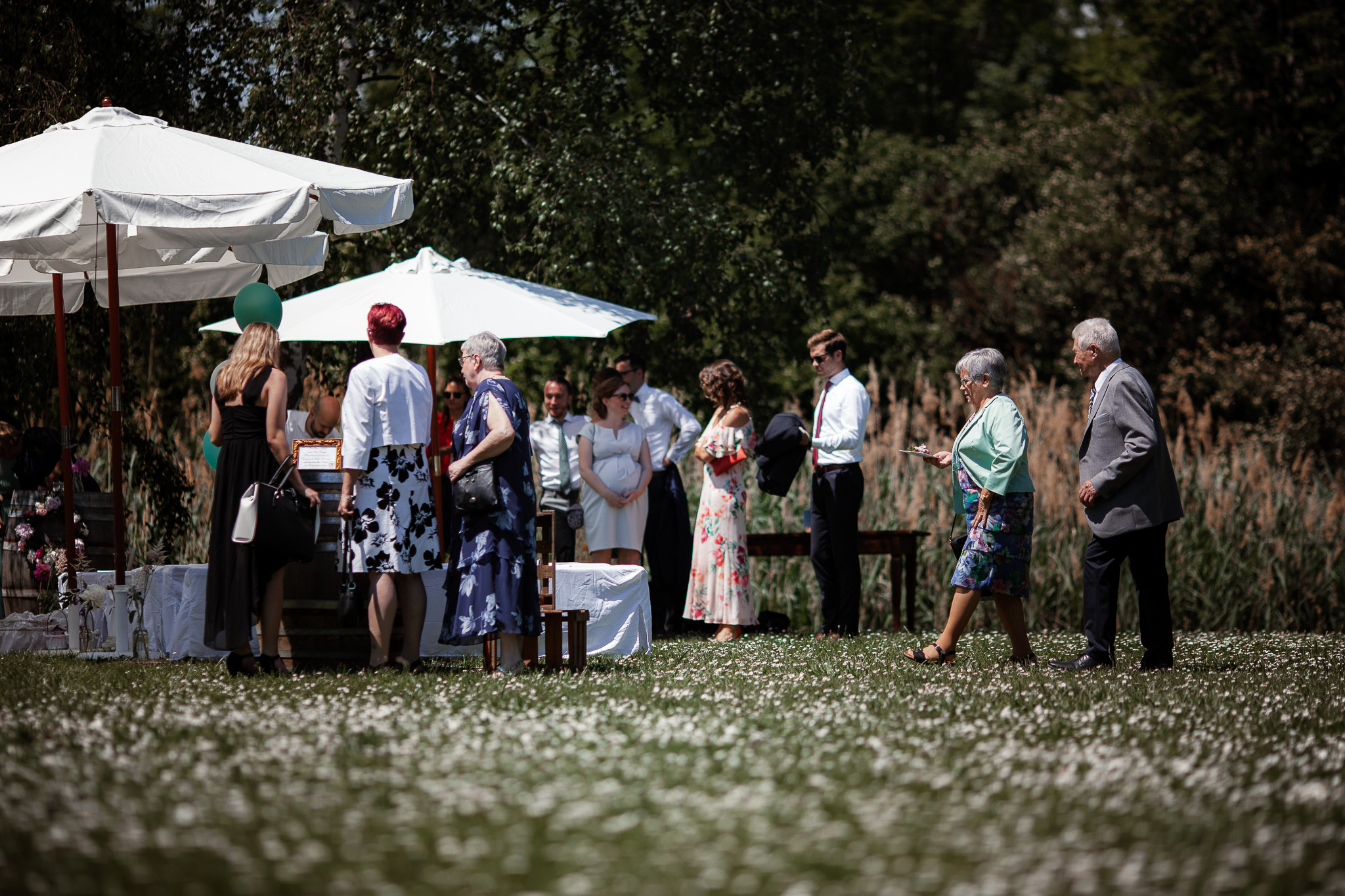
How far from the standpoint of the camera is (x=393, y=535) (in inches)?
261

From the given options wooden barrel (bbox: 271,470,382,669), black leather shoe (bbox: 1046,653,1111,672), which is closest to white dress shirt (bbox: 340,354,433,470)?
wooden barrel (bbox: 271,470,382,669)

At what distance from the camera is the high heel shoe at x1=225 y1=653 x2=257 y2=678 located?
645 cm

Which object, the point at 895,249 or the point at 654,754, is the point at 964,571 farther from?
the point at 895,249

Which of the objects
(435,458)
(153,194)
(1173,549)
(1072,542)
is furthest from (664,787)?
(1173,549)

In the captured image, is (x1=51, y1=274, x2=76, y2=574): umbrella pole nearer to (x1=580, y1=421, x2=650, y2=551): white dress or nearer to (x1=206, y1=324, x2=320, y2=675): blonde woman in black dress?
(x1=206, y1=324, x2=320, y2=675): blonde woman in black dress

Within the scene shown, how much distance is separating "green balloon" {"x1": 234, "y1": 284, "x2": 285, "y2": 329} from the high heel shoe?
1955 millimetres

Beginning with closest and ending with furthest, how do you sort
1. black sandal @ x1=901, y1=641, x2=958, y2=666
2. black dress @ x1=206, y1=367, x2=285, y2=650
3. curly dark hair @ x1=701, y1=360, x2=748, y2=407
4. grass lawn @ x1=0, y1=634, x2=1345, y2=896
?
grass lawn @ x1=0, y1=634, x2=1345, y2=896
black dress @ x1=206, y1=367, x2=285, y2=650
black sandal @ x1=901, y1=641, x2=958, y2=666
curly dark hair @ x1=701, y1=360, x2=748, y2=407

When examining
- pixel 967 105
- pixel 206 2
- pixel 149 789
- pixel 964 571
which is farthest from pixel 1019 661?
pixel 967 105

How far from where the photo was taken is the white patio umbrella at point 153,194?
6590 mm

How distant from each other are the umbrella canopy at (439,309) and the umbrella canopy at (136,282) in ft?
2.15

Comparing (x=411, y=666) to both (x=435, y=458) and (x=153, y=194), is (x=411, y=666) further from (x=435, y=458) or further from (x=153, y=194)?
(x=153, y=194)

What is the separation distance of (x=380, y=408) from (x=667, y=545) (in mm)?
4204

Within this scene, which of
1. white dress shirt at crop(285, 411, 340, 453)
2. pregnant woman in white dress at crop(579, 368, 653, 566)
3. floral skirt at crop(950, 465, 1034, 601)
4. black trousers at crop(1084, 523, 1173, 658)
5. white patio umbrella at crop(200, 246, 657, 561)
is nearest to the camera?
black trousers at crop(1084, 523, 1173, 658)

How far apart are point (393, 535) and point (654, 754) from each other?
9.55 ft
